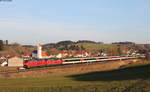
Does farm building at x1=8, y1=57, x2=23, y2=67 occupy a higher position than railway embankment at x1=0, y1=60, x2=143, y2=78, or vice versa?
farm building at x1=8, y1=57, x2=23, y2=67

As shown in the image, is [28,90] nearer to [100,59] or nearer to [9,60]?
[9,60]

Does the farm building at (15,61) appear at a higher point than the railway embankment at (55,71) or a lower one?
higher

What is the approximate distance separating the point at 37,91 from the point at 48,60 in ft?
203

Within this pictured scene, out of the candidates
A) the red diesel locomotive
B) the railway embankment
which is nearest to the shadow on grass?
the railway embankment

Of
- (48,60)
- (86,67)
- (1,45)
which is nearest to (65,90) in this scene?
(86,67)

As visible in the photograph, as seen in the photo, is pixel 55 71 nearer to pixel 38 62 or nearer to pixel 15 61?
pixel 38 62

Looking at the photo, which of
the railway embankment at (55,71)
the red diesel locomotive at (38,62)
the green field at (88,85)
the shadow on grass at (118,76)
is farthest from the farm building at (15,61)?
the green field at (88,85)

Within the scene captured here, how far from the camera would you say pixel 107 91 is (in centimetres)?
2873

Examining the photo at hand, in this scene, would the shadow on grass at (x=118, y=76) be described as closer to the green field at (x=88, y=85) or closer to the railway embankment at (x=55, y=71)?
the green field at (x=88, y=85)

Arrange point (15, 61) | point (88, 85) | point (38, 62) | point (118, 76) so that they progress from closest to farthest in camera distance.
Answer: point (88, 85) → point (118, 76) → point (38, 62) → point (15, 61)

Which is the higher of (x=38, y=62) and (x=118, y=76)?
(x=38, y=62)

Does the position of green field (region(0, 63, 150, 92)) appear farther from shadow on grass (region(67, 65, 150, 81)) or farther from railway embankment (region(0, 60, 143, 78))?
railway embankment (region(0, 60, 143, 78))

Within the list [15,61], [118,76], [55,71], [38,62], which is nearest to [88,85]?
[118,76]

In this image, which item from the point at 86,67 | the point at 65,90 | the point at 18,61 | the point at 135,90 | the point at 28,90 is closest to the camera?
the point at 135,90
